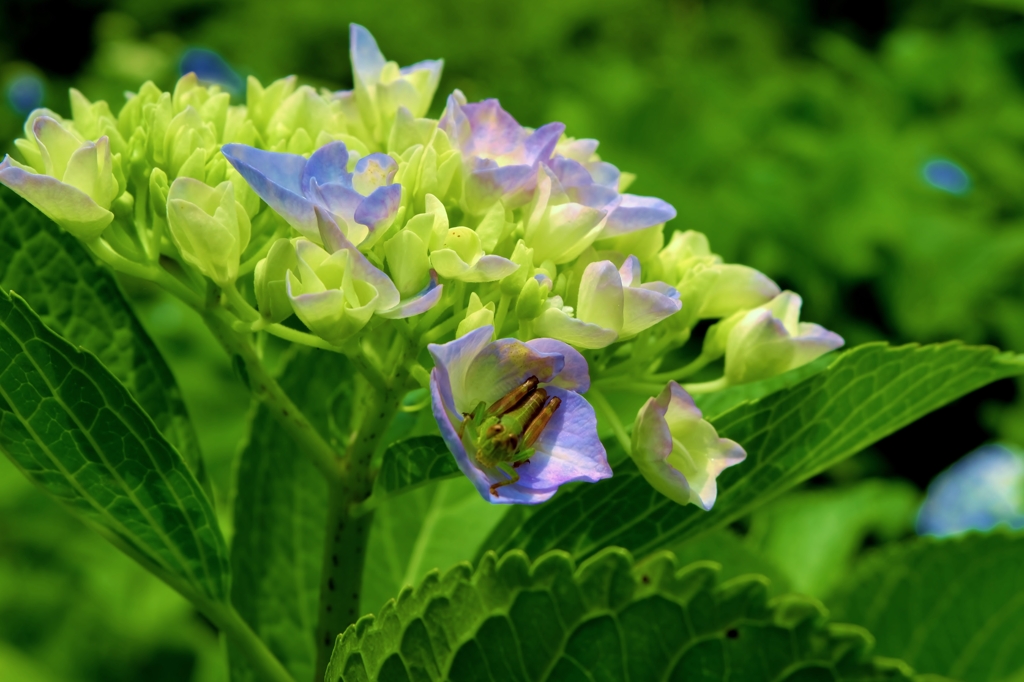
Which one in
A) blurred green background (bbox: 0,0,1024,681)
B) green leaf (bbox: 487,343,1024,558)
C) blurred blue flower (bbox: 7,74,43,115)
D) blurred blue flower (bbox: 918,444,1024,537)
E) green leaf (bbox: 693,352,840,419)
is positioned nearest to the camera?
green leaf (bbox: 487,343,1024,558)

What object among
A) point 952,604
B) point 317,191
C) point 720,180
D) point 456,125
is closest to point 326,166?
point 317,191

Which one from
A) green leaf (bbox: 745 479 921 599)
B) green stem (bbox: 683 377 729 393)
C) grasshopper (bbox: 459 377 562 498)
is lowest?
green leaf (bbox: 745 479 921 599)

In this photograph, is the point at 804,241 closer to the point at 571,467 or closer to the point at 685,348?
the point at 685,348

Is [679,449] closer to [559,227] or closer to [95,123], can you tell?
[559,227]

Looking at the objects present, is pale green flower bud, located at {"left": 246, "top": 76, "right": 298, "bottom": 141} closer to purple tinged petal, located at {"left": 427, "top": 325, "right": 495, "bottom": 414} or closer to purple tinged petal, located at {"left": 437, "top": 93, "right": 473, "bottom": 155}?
purple tinged petal, located at {"left": 437, "top": 93, "right": 473, "bottom": 155}

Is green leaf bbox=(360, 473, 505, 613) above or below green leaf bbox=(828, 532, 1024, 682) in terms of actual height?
above

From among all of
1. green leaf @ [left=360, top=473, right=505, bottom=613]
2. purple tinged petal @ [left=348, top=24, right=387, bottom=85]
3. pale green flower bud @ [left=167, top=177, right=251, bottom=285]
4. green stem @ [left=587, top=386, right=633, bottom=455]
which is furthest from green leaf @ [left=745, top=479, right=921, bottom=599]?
pale green flower bud @ [left=167, top=177, right=251, bottom=285]

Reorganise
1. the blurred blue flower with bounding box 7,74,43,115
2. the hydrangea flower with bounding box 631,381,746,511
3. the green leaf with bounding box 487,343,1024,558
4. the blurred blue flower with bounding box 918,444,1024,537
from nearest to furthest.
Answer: the hydrangea flower with bounding box 631,381,746,511, the green leaf with bounding box 487,343,1024,558, the blurred blue flower with bounding box 918,444,1024,537, the blurred blue flower with bounding box 7,74,43,115

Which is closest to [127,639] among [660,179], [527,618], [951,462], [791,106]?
[527,618]
